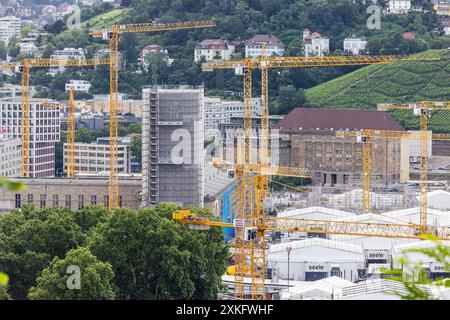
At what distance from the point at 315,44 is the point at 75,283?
188 ft

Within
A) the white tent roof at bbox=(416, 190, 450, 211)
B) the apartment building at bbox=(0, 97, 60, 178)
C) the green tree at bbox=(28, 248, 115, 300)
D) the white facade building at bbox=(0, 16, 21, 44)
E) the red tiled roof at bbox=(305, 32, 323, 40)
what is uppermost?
the white facade building at bbox=(0, 16, 21, 44)

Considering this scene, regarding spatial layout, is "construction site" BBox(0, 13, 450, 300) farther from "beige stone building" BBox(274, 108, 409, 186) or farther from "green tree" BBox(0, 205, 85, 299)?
"green tree" BBox(0, 205, 85, 299)

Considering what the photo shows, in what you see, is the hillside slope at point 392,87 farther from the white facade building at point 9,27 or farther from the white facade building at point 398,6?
the white facade building at point 9,27

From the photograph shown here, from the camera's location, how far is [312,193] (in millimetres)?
53500

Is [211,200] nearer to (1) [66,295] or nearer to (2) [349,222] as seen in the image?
(2) [349,222]

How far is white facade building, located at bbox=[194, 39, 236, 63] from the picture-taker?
Result: 8162 cm

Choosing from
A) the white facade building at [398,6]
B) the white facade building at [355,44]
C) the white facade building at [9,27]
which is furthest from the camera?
the white facade building at [9,27]

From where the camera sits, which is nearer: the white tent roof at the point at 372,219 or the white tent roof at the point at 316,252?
the white tent roof at the point at 316,252

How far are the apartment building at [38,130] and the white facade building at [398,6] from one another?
30066 mm

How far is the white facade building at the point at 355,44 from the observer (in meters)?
79.1

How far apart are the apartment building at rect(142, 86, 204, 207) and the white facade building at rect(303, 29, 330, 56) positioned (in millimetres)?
39540

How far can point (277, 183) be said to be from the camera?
58.9m

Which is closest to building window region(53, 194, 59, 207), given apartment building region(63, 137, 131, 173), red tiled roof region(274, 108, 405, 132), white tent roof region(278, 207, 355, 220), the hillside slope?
white tent roof region(278, 207, 355, 220)

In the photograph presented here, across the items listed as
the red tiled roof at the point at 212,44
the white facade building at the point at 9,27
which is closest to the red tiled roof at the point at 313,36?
the red tiled roof at the point at 212,44
